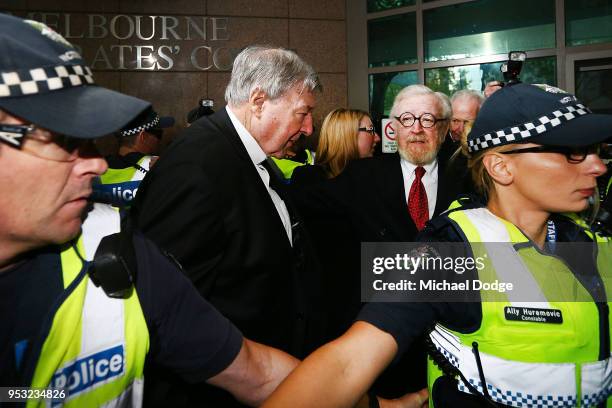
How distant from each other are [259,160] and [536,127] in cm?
119

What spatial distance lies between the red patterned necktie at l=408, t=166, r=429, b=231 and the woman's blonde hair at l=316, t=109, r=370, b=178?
1166mm

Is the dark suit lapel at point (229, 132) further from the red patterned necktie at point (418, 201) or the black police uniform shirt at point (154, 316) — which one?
the red patterned necktie at point (418, 201)

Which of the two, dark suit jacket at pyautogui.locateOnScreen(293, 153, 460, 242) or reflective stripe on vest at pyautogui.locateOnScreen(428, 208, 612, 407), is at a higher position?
dark suit jacket at pyautogui.locateOnScreen(293, 153, 460, 242)

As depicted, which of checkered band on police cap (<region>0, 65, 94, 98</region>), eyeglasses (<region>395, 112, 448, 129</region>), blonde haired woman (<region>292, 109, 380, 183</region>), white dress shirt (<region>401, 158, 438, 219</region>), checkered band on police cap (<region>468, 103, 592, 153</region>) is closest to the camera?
checkered band on police cap (<region>0, 65, 94, 98</region>)

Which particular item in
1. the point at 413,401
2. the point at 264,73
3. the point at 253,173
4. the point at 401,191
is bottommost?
the point at 413,401

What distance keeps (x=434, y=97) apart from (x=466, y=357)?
2.36 meters

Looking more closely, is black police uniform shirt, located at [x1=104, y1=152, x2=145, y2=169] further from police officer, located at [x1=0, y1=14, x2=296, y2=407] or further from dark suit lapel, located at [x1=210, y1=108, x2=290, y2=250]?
police officer, located at [x1=0, y1=14, x2=296, y2=407]

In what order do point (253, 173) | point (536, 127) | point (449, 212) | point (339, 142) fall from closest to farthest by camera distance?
point (536, 127) < point (449, 212) < point (253, 173) < point (339, 142)

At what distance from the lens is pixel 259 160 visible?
2.35 meters

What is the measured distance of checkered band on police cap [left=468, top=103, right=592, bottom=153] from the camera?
1556mm

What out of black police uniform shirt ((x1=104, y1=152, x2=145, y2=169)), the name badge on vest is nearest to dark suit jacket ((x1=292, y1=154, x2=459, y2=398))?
black police uniform shirt ((x1=104, y1=152, x2=145, y2=169))

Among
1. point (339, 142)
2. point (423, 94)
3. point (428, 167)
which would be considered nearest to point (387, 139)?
point (339, 142)

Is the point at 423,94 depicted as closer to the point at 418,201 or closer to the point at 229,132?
the point at 418,201

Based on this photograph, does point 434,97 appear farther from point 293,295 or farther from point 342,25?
point 342,25
